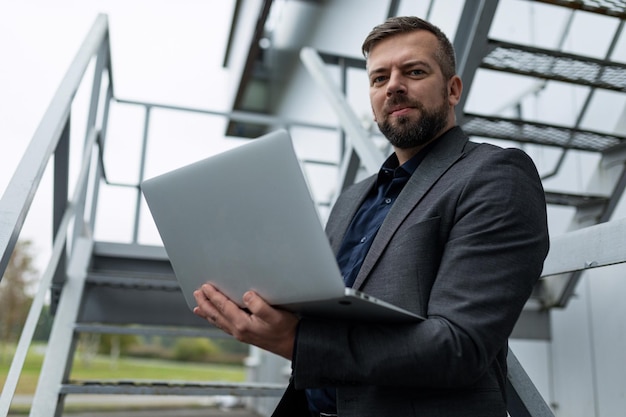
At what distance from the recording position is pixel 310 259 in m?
0.69

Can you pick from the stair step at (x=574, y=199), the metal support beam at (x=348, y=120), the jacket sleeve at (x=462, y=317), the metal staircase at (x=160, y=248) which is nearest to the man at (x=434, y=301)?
the jacket sleeve at (x=462, y=317)

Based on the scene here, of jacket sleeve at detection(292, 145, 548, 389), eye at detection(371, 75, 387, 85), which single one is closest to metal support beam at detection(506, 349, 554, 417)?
jacket sleeve at detection(292, 145, 548, 389)

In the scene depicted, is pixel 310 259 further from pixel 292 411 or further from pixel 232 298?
pixel 292 411

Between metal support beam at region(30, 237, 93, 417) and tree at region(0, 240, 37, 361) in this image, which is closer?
metal support beam at region(30, 237, 93, 417)

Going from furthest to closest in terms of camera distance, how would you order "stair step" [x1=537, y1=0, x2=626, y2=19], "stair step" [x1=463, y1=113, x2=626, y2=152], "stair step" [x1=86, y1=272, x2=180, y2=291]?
→ "stair step" [x1=86, y1=272, x2=180, y2=291] → "stair step" [x1=463, y1=113, x2=626, y2=152] → "stair step" [x1=537, y1=0, x2=626, y2=19]

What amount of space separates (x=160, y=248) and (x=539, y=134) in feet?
5.18

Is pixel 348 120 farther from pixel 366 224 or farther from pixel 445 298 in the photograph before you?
pixel 445 298

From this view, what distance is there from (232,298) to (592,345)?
1.48 meters

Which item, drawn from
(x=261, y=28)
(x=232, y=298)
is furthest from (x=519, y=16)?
(x=261, y=28)

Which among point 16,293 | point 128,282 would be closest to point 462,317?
point 128,282

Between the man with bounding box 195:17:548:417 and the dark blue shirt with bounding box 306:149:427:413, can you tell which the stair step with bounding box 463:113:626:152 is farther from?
the man with bounding box 195:17:548:417

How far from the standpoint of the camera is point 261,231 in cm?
74

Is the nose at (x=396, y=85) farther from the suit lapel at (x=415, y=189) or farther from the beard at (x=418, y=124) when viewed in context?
the suit lapel at (x=415, y=189)

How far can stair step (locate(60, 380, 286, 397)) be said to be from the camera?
1637 mm
